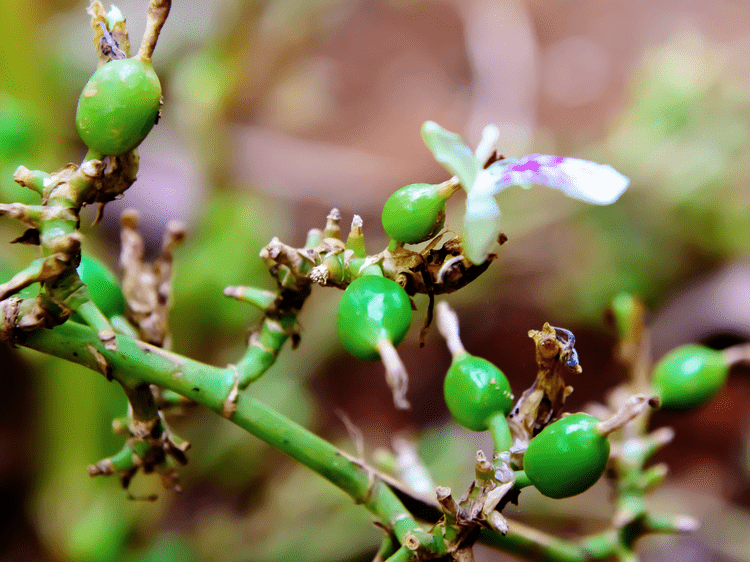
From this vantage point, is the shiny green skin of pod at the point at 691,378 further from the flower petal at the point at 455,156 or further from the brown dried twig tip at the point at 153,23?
the brown dried twig tip at the point at 153,23

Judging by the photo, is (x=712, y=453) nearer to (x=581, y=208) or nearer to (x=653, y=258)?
(x=653, y=258)

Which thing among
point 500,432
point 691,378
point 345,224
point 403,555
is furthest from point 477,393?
point 345,224

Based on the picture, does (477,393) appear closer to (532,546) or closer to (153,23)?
(532,546)

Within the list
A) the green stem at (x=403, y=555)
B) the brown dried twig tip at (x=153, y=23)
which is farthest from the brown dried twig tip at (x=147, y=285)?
the green stem at (x=403, y=555)

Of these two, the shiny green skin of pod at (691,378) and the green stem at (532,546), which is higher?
the shiny green skin of pod at (691,378)

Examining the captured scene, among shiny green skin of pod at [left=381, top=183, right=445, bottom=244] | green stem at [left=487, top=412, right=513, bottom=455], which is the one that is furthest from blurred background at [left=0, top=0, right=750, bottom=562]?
green stem at [left=487, top=412, right=513, bottom=455]

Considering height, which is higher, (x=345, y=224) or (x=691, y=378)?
(x=345, y=224)
